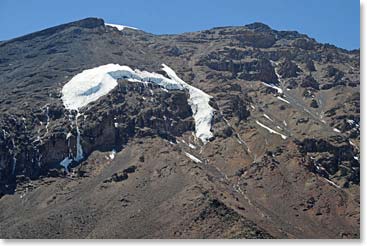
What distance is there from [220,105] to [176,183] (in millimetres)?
27608

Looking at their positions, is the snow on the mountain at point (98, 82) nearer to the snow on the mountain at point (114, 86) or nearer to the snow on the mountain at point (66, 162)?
the snow on the mountain at point (114, 86)

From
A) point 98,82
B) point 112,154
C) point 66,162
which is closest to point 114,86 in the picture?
point 98,82

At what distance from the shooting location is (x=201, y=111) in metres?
77.8

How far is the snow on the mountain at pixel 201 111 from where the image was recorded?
7375 cm

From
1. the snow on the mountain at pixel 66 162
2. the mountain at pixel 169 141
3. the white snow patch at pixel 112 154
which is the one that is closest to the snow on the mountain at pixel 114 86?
the mountain at pixel 169 141

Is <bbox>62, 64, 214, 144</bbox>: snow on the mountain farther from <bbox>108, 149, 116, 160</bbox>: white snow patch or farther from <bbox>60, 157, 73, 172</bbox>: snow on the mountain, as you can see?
<bbox>108, 149, 116, 160</bbox>: white snow patch

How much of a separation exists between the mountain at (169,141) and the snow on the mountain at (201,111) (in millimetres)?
175

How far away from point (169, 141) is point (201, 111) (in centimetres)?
1031

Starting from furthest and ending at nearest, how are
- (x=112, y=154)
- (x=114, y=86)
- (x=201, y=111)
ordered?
(x=201, y=111)
(x=114, y=86)
(x=112, y=154)

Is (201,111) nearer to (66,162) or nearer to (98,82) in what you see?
(98,82)

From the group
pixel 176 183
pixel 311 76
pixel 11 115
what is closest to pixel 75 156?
pixel 11 115

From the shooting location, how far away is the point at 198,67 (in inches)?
3819

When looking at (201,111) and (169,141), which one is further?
(201,111)

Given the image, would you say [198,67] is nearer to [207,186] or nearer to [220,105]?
[220,105]
